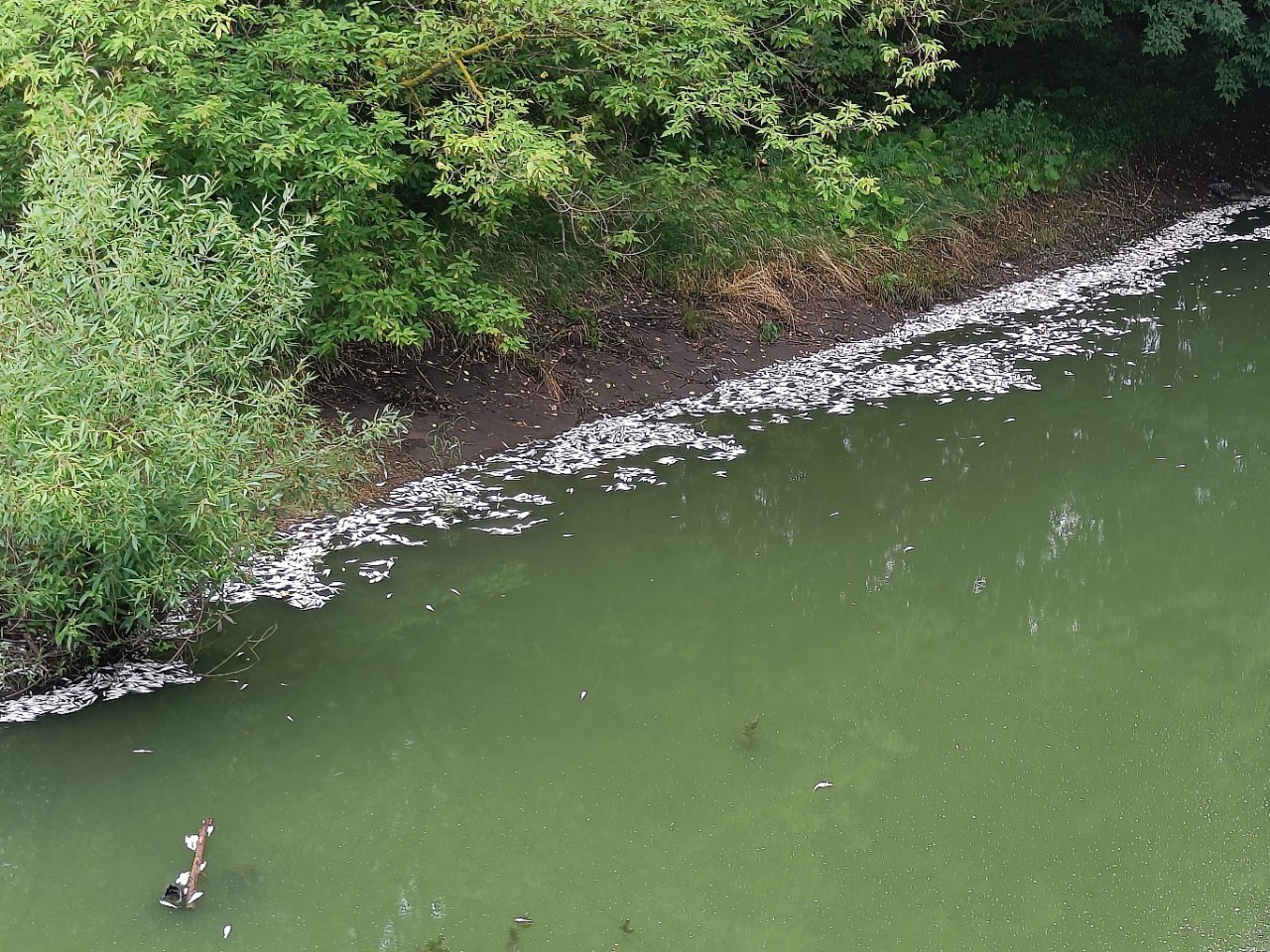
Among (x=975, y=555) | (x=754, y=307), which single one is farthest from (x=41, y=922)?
(x=754, y=307)

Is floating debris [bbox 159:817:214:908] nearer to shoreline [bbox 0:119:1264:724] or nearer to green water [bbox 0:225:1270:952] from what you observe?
green water [bbox 0:225:1270:952]

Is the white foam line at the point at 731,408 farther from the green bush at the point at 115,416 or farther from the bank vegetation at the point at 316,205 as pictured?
the green bush at the point at 115,416

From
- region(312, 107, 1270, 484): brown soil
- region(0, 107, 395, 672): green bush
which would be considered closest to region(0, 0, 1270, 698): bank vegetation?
region(0, 107, 395, 672): green bush

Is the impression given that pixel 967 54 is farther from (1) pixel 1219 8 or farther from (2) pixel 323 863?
(2) pixel 323 863

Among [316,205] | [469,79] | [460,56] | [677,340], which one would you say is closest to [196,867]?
[316,205]

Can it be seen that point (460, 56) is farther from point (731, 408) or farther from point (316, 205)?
point (731, 408)

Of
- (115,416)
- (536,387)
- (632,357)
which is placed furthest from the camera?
(632,357)

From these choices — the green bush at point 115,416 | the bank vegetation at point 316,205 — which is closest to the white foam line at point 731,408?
the bank vegetation at point 316,205
